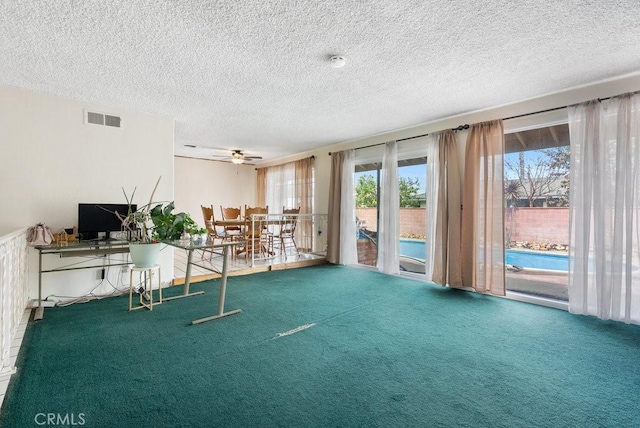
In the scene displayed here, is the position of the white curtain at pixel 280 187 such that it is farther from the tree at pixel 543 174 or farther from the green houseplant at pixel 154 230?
the tree at pixel 543 174

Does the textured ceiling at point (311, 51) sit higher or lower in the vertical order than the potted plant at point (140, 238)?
higher

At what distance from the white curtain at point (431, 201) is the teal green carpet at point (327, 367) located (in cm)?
109

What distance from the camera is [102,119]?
3.68 metres

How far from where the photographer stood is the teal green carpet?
1.57 m

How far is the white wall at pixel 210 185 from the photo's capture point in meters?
7.62

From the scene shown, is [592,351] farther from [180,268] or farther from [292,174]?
[292,174]

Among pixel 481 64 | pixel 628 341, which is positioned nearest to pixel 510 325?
pixel 628 341

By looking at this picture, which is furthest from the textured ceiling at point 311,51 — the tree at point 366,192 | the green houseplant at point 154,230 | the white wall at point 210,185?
the white wall at point 210,185

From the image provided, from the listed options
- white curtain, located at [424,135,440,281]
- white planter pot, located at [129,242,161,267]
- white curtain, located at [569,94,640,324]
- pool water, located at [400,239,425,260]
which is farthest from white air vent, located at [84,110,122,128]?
white curtain, located at [569,94,640,324]

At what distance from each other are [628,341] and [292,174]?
624 centimetres

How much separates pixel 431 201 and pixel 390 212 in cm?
74

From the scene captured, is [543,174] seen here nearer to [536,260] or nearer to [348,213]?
[536,260]

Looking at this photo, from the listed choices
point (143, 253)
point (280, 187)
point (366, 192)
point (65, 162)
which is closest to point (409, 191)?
point (366, 192)

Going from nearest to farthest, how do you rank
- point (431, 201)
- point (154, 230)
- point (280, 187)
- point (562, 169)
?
1. point (154, 230)
2. point (562, 169)
3. point (431, 201)
4. point (280, 187)
